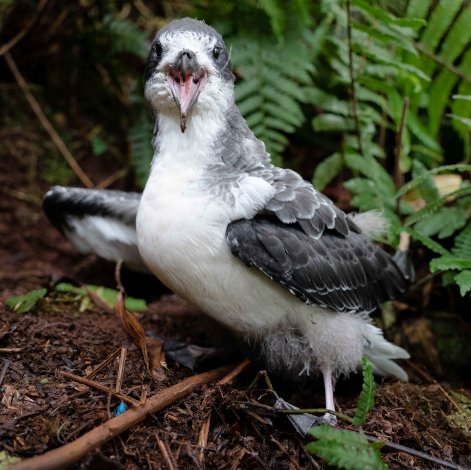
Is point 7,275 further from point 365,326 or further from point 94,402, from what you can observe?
point 365,326

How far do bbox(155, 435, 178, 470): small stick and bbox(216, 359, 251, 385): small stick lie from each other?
605 mm

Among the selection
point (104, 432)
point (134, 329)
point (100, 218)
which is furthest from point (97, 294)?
point (104, 432)

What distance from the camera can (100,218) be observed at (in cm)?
395

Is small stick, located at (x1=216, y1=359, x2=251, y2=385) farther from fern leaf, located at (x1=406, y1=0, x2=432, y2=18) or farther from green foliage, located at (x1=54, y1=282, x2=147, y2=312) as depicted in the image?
fern leaf, located at (x1=406, y1=0, x2=432, y2=18)

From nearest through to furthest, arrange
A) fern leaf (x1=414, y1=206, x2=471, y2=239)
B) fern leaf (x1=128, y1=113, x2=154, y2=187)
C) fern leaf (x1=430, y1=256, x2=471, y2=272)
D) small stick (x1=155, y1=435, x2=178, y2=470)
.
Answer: small stick (x1=155, y1=435, x2=178, y2=470) < fern leaf (x1=430, y1=256, x2=471, y2=272) < fern leaf (x1=414, y1=206, x2=471, y2=239) < fern leaf (x1=128, y1=113, x2=154, y2=187)

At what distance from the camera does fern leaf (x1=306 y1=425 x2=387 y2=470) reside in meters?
2.09

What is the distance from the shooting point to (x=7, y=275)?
448cm

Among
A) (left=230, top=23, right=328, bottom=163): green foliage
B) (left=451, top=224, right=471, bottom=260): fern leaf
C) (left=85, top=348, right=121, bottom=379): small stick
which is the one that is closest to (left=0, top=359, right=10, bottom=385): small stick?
(left=85, top=348, right=121, bottom=379): small stick

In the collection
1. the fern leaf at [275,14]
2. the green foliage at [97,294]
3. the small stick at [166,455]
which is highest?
the fern leaf at [275,14]

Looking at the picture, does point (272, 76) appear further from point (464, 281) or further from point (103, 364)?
point (103, 364)

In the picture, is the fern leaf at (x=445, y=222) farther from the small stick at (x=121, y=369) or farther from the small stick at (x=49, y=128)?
the small stick at (x=49, y=128)

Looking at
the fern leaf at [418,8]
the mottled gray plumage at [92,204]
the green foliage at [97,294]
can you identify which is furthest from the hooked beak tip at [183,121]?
the fern leaf at [418,8]

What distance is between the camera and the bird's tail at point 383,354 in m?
3.43

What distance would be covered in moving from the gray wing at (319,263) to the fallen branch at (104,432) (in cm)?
75
